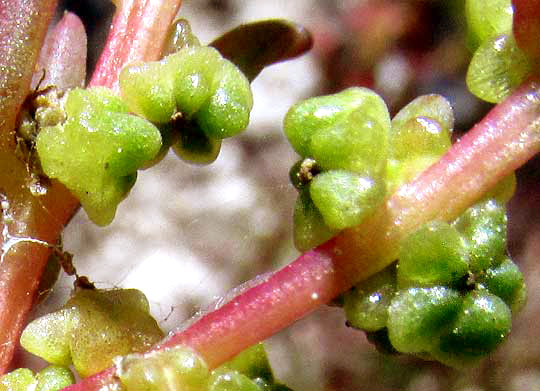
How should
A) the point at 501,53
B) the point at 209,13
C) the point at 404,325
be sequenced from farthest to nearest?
1. the point at 209,13
2. the point at 501,53
3. the point at 404,325

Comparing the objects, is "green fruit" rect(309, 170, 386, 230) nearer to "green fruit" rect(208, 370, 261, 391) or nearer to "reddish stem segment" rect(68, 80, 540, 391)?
"reddish stem segment" rect(68, 80, 540, 391)

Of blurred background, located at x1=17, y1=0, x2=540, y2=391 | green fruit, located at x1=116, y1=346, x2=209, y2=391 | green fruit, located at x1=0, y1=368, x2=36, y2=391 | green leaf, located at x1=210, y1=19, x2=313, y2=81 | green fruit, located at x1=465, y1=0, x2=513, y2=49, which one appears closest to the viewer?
green fruit, located at x1=116, y1=346, x2=209, y2=391

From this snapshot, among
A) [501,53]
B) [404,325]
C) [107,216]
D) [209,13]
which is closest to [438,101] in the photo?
[501,53]

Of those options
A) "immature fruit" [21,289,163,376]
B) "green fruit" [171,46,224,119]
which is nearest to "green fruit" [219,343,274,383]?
"immature fruit" [21,289,163,376]

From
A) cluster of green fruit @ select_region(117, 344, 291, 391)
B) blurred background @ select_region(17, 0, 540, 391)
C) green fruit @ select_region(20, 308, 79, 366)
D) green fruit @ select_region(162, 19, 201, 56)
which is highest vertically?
green fruit @ select_region(162, 19, 201, 56)

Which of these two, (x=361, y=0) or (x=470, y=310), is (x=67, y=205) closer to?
(x=470, y=310)

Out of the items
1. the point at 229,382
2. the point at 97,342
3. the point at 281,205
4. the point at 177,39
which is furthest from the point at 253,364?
the point at 281,205
